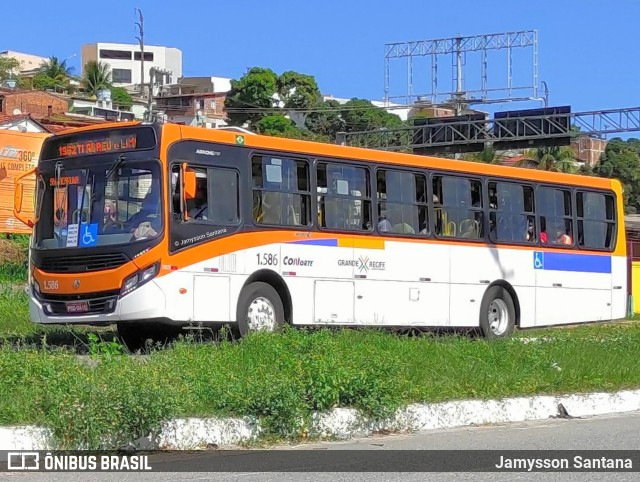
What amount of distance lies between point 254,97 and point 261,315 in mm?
83820

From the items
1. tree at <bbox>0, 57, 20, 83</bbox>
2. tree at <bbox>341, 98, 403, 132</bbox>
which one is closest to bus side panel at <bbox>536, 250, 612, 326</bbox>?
tree at <bbox>341, 98, 403, 132</bbox>

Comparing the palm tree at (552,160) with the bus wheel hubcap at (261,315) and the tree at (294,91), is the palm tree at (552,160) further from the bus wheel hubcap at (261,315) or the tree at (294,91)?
the bus wheel hubcap at (261,315)

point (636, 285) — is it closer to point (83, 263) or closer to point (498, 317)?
point (498, 317)

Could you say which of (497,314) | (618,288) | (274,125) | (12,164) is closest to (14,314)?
(497,314)

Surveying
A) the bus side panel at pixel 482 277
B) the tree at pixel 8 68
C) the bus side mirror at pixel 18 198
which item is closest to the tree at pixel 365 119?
the tree at pixel 8 68

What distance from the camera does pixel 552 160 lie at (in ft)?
286

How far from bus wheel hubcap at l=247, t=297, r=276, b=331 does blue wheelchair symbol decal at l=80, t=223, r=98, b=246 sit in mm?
2464

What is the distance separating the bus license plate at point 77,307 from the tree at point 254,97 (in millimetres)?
80230

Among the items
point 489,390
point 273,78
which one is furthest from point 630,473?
point 273,78

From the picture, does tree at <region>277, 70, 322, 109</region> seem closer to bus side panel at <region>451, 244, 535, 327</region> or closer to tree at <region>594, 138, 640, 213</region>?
tree at <region>594, 138, 640, 213</region>

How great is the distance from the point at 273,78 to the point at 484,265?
78.8m

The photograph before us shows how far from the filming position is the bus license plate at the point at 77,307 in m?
15.8

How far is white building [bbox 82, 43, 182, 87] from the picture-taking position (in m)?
157

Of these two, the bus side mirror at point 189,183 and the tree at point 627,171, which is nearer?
the bus side mirror at point 189,183
